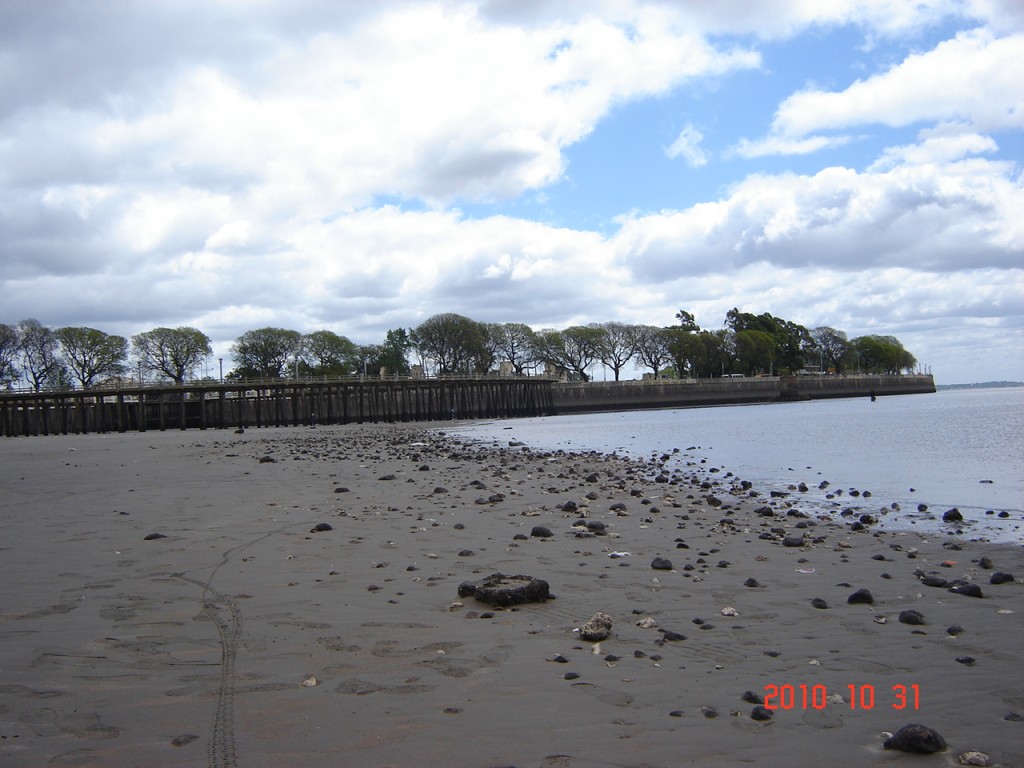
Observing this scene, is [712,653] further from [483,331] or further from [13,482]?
[483,331]

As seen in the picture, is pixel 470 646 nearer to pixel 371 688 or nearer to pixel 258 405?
pixel 371 688

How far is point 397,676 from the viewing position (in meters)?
4.95

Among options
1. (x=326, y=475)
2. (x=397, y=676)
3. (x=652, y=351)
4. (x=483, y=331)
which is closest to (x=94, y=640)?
(x=397, y=676)

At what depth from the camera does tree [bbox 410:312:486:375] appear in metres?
140

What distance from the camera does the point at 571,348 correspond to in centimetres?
15462

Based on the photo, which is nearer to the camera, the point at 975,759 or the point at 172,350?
the point at 975,759

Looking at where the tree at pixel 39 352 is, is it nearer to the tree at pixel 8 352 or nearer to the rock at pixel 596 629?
the tree at pixel 8 352

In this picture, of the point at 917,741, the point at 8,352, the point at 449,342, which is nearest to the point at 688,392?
the point at 449,342

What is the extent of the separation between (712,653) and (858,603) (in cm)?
219

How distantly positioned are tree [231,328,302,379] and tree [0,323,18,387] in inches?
1303

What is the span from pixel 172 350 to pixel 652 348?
89.8 metres

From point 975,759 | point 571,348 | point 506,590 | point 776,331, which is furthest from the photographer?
point 776,331

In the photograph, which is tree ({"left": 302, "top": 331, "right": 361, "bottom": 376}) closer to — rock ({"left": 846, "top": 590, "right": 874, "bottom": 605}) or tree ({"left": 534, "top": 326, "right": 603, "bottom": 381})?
tree ({"left": 534, "top": 326, "right": 603, "bottom": 381})

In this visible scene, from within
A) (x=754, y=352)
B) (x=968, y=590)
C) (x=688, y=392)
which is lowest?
(x=968, y=590)
